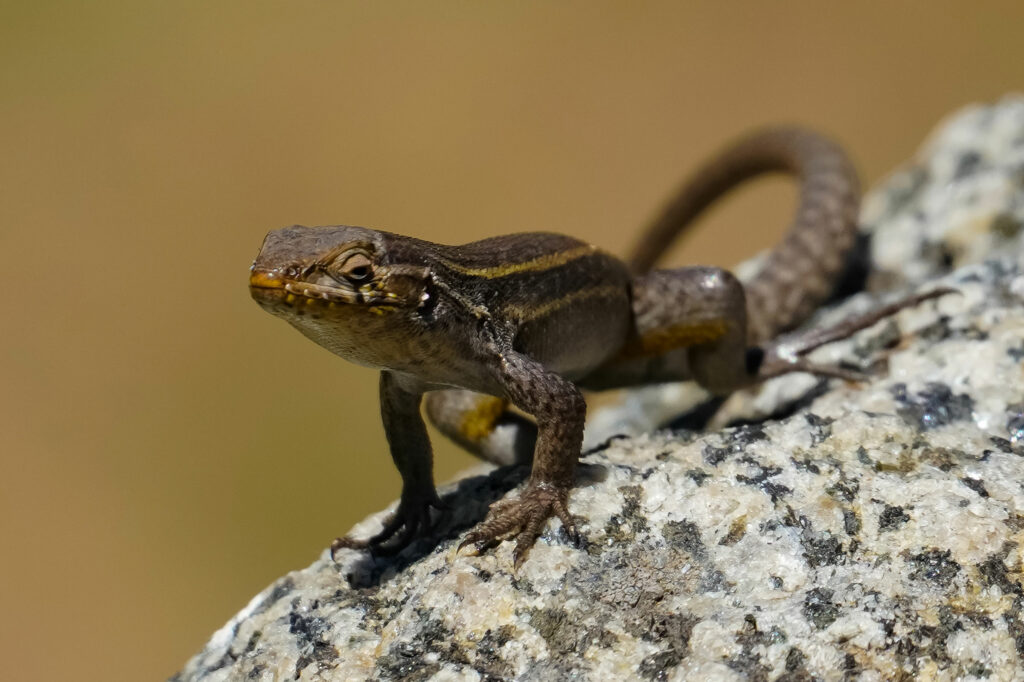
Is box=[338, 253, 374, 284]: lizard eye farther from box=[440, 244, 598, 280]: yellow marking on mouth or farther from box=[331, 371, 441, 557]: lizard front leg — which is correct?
→ box=[331, 371, 441, 557]: lizard front leg

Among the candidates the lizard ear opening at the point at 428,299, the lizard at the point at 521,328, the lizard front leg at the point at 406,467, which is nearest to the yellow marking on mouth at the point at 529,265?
the lizard at the point at 521,328

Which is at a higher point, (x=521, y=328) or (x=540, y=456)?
(x=521, y=328)

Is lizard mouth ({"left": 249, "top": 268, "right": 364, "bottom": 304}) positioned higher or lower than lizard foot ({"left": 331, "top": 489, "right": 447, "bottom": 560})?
higher

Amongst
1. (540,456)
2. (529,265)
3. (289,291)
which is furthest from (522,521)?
(529,265)

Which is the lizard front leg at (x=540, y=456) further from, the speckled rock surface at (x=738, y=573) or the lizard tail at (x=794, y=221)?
the lizard tail at (x=794, y=221)

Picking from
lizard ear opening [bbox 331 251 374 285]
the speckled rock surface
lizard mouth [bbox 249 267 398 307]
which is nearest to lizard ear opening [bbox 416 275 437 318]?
lizard ear opening [bbox 331 251 374 285]

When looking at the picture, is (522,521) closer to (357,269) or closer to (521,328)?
(521,328)

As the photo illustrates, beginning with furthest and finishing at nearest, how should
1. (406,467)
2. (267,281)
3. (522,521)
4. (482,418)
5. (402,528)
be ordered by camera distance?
(482,418), (406,467), (402,528), (522,521), (267,281)

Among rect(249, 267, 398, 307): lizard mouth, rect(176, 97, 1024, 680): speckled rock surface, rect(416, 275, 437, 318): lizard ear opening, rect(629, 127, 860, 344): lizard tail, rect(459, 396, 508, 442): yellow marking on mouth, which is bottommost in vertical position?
rect(176, 97, 1024, 680): speckled rock surface
